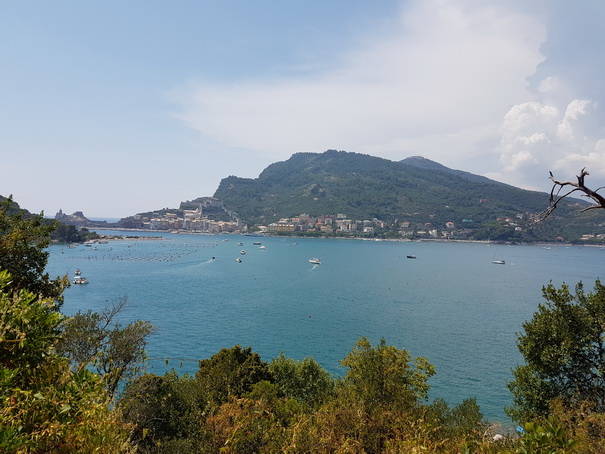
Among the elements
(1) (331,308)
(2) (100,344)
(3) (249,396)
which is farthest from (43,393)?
(1) (331,308)

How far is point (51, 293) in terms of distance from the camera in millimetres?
13742

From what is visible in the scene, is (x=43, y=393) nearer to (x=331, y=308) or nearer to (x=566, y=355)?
(x=566, y=355)

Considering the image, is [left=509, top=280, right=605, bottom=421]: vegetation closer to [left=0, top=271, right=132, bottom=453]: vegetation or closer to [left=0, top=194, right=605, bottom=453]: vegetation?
[left=0, top=194, right=605, bottom=453]: vegetation

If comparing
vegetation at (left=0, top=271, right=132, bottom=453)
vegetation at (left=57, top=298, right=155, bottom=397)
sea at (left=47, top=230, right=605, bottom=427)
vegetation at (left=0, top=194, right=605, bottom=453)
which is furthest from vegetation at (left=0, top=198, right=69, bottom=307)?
sea at (left=47, top=230, right=605, bottom=427)

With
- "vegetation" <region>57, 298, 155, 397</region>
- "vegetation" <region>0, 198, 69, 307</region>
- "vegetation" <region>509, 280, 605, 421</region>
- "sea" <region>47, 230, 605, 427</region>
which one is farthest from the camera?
"sea" <region>47, 230, 605, 427</region>

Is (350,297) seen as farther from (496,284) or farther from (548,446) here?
(548,446)

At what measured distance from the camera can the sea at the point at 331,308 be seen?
31.5 m

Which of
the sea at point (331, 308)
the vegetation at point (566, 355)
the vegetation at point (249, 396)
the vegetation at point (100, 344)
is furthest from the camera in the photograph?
the sea at point (331, 308)

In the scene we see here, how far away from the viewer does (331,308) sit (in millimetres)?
49469

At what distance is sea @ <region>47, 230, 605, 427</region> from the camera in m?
Result: 31.5

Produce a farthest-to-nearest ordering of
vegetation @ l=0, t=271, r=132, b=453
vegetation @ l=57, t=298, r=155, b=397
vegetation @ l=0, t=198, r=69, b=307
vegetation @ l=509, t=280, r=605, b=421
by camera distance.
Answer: vegetation @ l=57, t=298, r=155, b=397
vegetation @ l=509, t=280, r=605, b=421
vegetation @ l=0, t=198, r=69, b=307
vegetation @ l=0, t=271, r=132, b=453

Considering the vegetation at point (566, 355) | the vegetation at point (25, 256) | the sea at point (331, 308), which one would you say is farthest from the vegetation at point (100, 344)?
the vegetation at point (566, 355)

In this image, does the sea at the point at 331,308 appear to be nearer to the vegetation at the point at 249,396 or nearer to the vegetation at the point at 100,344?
the vegetation at the point at 249,396

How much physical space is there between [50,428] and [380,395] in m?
13.7
